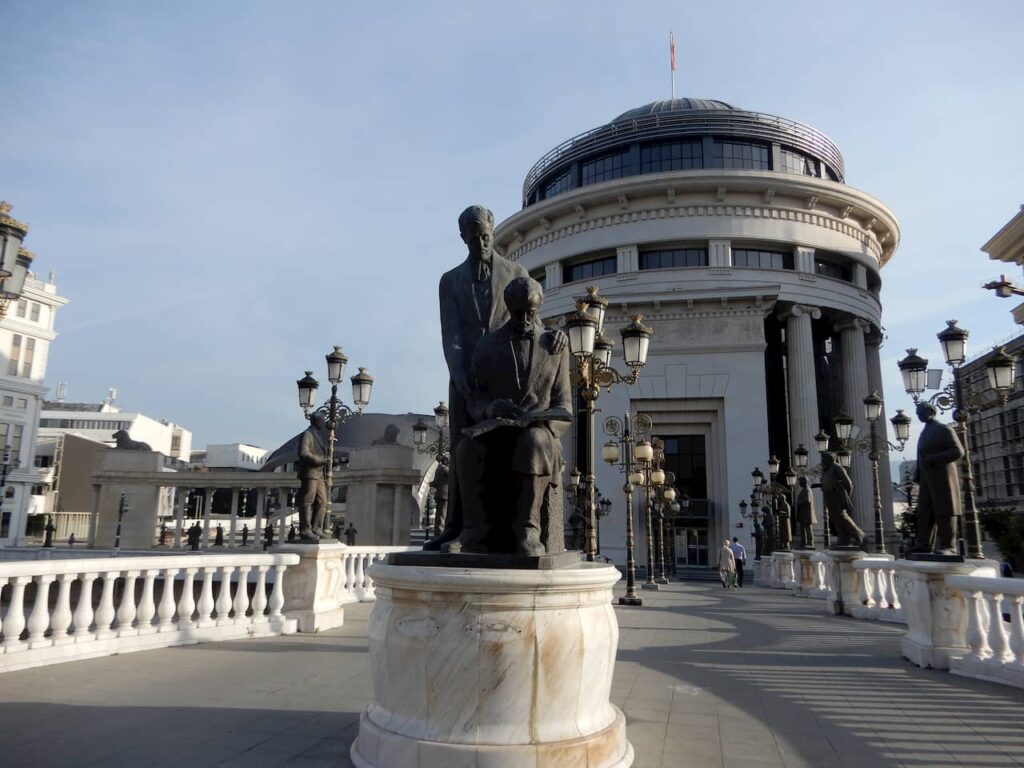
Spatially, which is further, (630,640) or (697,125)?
(697,125)

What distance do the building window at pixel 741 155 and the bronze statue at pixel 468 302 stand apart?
3984cm

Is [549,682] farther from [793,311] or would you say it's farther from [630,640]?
[793,311]

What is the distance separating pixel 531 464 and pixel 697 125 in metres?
42.5

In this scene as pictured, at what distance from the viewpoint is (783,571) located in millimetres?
22469

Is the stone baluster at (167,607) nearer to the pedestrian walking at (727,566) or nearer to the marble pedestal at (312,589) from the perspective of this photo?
the marble pedestal at (312,589)

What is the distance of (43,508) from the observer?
6066 cm

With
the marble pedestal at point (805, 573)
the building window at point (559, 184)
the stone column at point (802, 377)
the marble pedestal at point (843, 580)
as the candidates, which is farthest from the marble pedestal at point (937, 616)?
the building window at point (559, 184)

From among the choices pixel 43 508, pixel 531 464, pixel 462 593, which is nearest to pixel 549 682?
pixel 462 593

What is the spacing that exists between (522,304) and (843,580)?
12505mm

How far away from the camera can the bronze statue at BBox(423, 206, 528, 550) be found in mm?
4832

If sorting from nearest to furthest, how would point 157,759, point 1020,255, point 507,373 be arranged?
point 157,759 → point 507,373 → point 1020,255

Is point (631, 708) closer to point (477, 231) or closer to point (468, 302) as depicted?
point (468, 302)

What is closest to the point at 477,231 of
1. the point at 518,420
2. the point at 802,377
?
the point at 518,420

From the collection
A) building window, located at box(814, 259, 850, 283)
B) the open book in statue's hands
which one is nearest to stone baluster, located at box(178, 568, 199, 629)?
the open book in statue's hands
